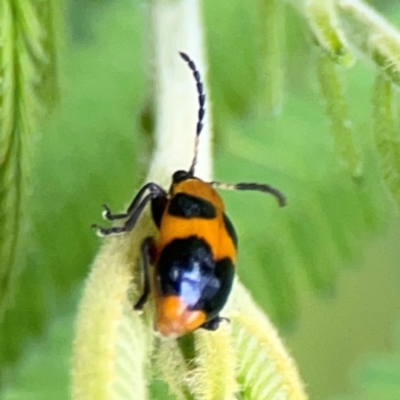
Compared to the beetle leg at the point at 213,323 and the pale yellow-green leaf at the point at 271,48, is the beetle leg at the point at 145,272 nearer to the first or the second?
the beetle leg at the point at 213,323

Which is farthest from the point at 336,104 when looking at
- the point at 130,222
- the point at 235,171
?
the point at 235,171

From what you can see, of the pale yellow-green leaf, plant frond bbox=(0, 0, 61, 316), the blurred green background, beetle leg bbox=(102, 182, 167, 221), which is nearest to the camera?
plant frond bbox=(0, 0, 61, 316)

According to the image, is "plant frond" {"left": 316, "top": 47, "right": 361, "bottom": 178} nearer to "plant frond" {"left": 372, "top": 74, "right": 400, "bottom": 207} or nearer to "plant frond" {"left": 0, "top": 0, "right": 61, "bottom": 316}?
"plant frond" {"left": 372, "top": 74, "right": 400, "bottom": 207}

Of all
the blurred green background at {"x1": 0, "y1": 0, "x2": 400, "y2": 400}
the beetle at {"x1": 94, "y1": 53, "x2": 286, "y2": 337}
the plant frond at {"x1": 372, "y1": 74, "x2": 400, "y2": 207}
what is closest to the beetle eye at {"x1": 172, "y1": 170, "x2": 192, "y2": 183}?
the beetle at {"x1": 94, "y1": 53, "x2": 286, "y2": 337}

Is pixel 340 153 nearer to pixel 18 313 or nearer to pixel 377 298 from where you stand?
pixel 18 313

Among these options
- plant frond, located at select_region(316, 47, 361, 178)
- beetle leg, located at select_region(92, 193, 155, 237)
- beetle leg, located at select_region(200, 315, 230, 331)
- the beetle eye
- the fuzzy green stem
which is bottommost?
beetle leg, located at select_region(200, 315, 230, 331)

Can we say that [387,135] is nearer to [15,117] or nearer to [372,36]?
[372,36]

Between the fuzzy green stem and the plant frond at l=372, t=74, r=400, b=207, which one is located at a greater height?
the fuzzy green stem

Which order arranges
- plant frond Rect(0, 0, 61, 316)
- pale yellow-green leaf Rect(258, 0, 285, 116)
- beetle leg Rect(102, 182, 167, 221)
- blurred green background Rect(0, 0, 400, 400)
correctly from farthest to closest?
1. blurred green background Rect(0, 0, 400, 400)
2. pale yellow-green leaf Rect(258, 0, 285, 116)
3. beetle leg Rect(102, 182, 167, 221)
4. plant frond Rect(0, 0, 61, 316)

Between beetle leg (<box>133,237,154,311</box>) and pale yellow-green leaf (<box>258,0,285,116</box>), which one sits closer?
beetle leg (<box>133,237,154,311</box>)
